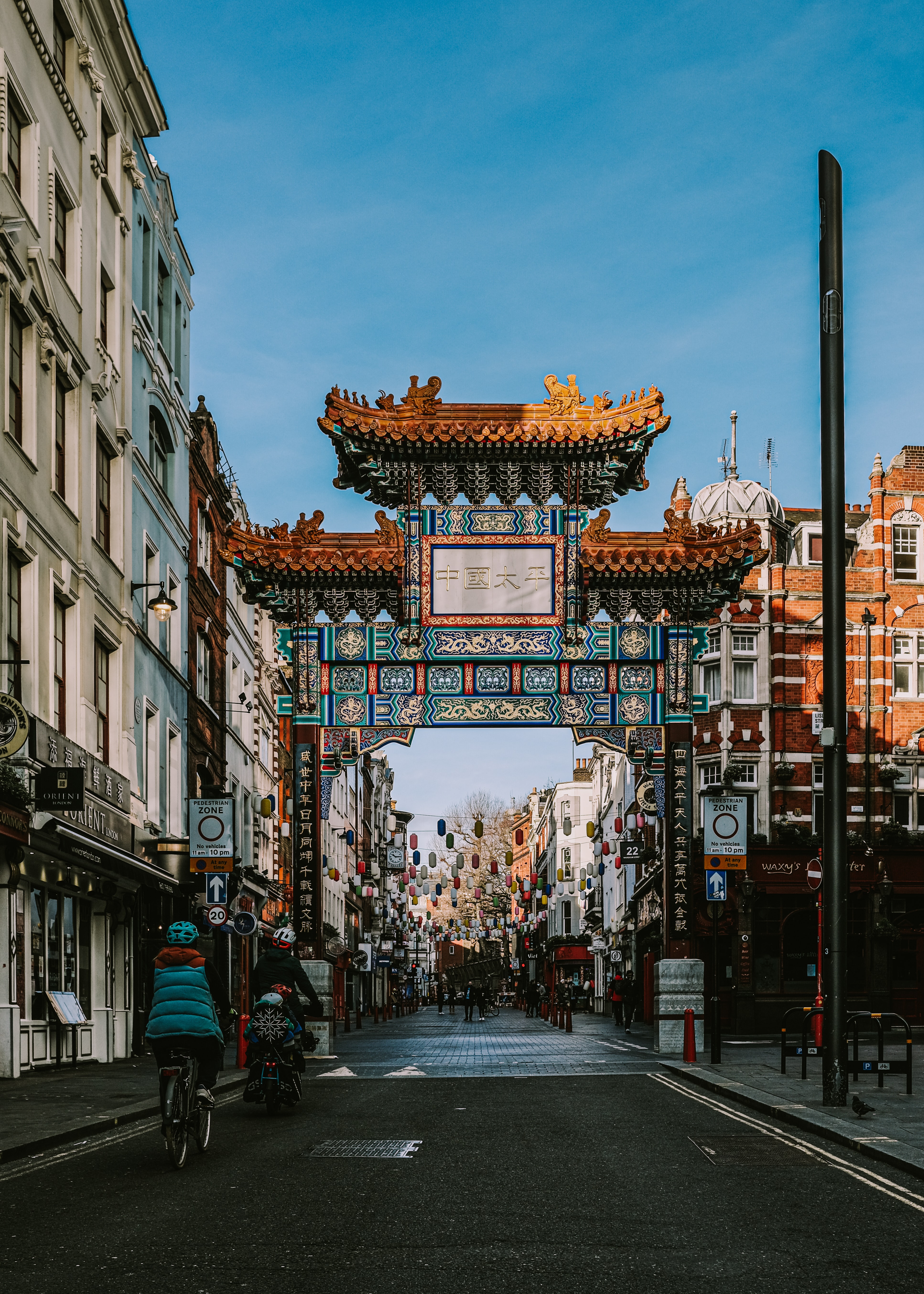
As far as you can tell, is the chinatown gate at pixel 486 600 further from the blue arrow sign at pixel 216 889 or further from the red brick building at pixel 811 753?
the red brick building at pixel 811 753

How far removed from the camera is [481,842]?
109 m

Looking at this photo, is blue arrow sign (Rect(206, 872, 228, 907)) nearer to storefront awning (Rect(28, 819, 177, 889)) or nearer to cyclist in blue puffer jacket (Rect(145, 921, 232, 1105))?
storefront awning (Rect(28, 819, 177, 889))

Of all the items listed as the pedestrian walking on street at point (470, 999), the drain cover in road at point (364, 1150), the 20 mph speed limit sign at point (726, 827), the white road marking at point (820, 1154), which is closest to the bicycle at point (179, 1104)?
the drain cover in road at point (364, 1150)

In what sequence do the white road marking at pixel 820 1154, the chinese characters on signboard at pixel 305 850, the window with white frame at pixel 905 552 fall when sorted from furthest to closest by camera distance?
the window with white frame at pixel 905 552 < the chinese characters on signboard at pixel 305 850 < the white road marking at pixel 820 1154

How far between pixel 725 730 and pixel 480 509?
69.7 feet

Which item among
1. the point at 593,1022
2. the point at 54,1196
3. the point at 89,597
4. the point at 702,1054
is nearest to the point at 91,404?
the point at 89,597

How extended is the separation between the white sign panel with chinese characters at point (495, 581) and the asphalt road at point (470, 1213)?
15.5 meters

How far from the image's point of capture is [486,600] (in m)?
30.7

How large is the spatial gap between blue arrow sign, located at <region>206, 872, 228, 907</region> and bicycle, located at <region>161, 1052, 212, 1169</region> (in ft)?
52.8

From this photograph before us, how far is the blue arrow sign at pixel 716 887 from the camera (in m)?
26.3

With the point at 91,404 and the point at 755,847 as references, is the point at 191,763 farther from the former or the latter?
the point at 755,847

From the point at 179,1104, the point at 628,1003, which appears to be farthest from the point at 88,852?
the point at 628,1003

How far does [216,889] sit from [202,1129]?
53.9ft

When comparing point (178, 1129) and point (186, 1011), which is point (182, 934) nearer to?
point (186, 1011)
